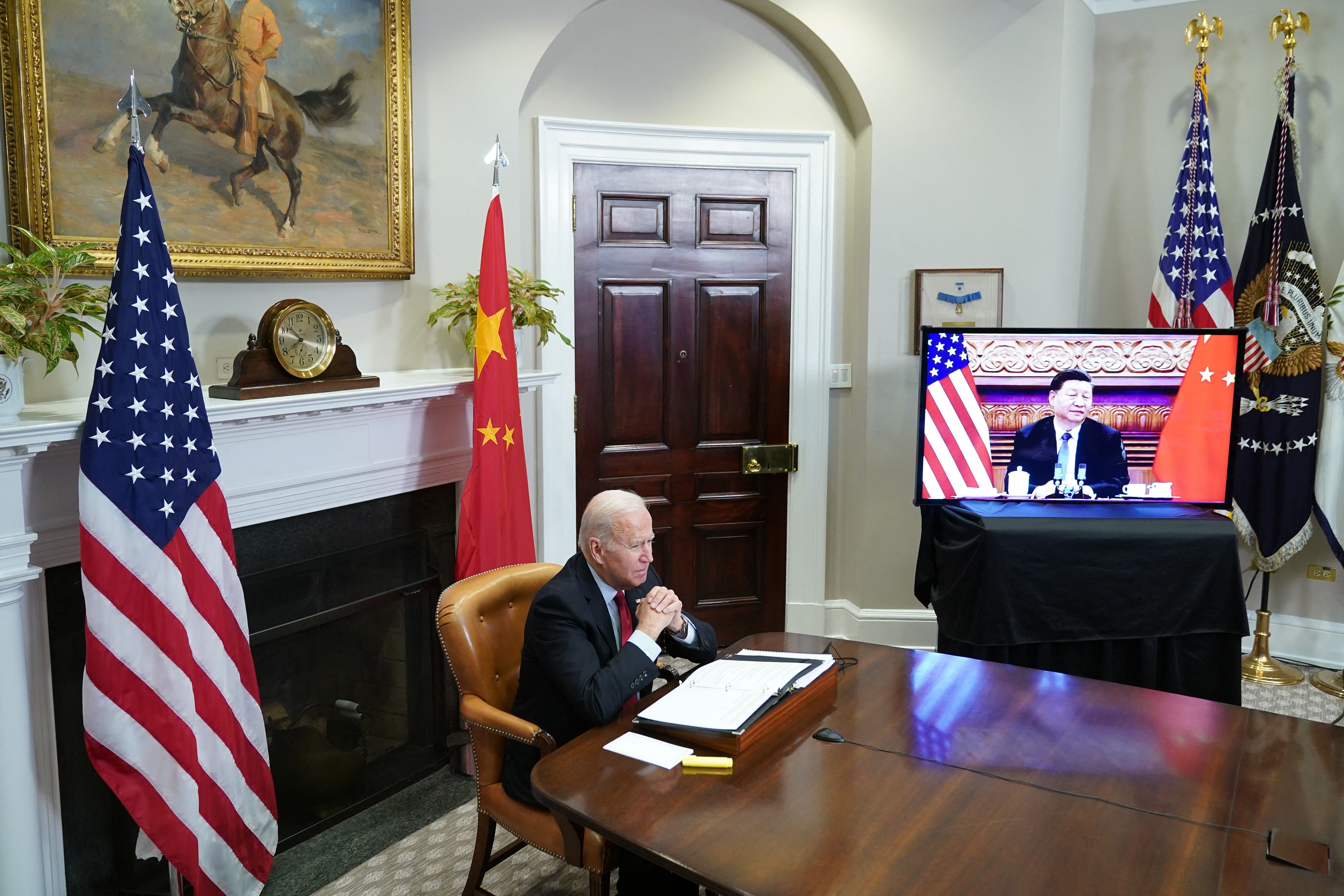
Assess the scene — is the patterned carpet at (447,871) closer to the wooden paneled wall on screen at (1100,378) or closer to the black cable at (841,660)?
the black cable at (841,660)

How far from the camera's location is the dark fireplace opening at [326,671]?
2.50m

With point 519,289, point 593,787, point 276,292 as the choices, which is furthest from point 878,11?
point 593,787

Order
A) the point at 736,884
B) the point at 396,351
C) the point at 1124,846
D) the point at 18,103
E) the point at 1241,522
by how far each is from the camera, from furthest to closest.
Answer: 1. the point at 1241,522
2. the point at 396,351
3. the point at 18,103
4. the point at 1124,846
5. the point at 736,884

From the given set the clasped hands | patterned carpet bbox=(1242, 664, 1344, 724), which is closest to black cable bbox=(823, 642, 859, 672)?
the clasped hands

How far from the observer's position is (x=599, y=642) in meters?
2.31

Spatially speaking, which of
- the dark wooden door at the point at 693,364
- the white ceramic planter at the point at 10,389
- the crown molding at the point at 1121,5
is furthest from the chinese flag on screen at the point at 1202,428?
the white ceramic planter at the point at 10,389

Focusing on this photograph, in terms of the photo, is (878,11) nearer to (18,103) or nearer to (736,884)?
(18,103)

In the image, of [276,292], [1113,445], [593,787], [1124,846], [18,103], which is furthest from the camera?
[1113,445]

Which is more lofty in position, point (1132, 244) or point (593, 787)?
point (1132, 244)

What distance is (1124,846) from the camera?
1.63 metres

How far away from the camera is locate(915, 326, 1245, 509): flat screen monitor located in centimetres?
365

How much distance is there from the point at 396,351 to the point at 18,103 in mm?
1284

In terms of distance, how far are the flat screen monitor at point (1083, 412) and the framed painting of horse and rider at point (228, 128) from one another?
6.64 ft

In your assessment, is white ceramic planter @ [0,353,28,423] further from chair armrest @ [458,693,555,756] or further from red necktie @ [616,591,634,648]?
red necktie @ [616,591,634,648]
